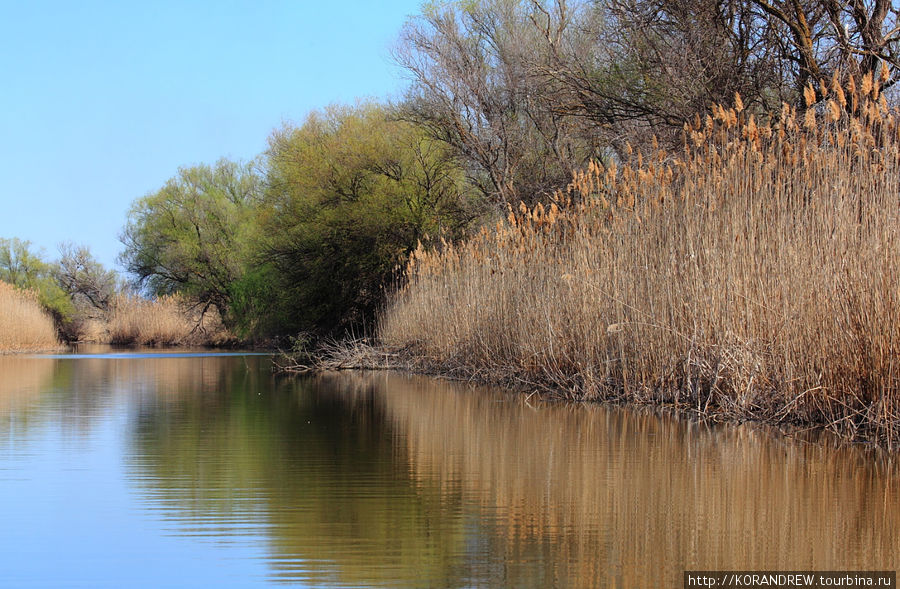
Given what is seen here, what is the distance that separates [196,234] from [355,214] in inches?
724

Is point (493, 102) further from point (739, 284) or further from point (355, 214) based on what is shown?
point (739, 284)

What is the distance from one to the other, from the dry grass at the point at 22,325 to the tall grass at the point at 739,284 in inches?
787

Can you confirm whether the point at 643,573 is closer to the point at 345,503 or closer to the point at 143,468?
the point at 345,503

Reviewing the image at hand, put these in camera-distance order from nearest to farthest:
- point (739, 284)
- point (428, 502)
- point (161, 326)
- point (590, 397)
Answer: point (428, 502), point (739, 284), point (590, 397), point (161, 326)

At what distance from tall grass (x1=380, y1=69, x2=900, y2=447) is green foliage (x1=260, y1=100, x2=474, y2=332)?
12122mm

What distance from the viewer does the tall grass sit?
5.58 m

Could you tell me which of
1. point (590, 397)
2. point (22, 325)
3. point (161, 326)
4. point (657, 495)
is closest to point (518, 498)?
point (657, 495)

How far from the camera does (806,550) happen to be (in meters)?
2.98

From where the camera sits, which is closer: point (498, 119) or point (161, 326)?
point (498, 119)

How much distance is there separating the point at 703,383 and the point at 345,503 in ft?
13.7

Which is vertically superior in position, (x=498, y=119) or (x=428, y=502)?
(x=498, y=119)

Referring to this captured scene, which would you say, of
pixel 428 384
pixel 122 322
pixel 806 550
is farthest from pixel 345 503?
pixel 122 322

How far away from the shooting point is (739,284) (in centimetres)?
669

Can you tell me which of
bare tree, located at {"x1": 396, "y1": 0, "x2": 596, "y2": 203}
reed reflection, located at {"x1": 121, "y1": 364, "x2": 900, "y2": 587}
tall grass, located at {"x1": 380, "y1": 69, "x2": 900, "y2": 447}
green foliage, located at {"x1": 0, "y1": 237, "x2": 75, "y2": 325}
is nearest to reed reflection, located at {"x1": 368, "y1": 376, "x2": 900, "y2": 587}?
reed reflection, located at {"x1": 121, "y1": 364, "x2": 900, "y2": 587}
